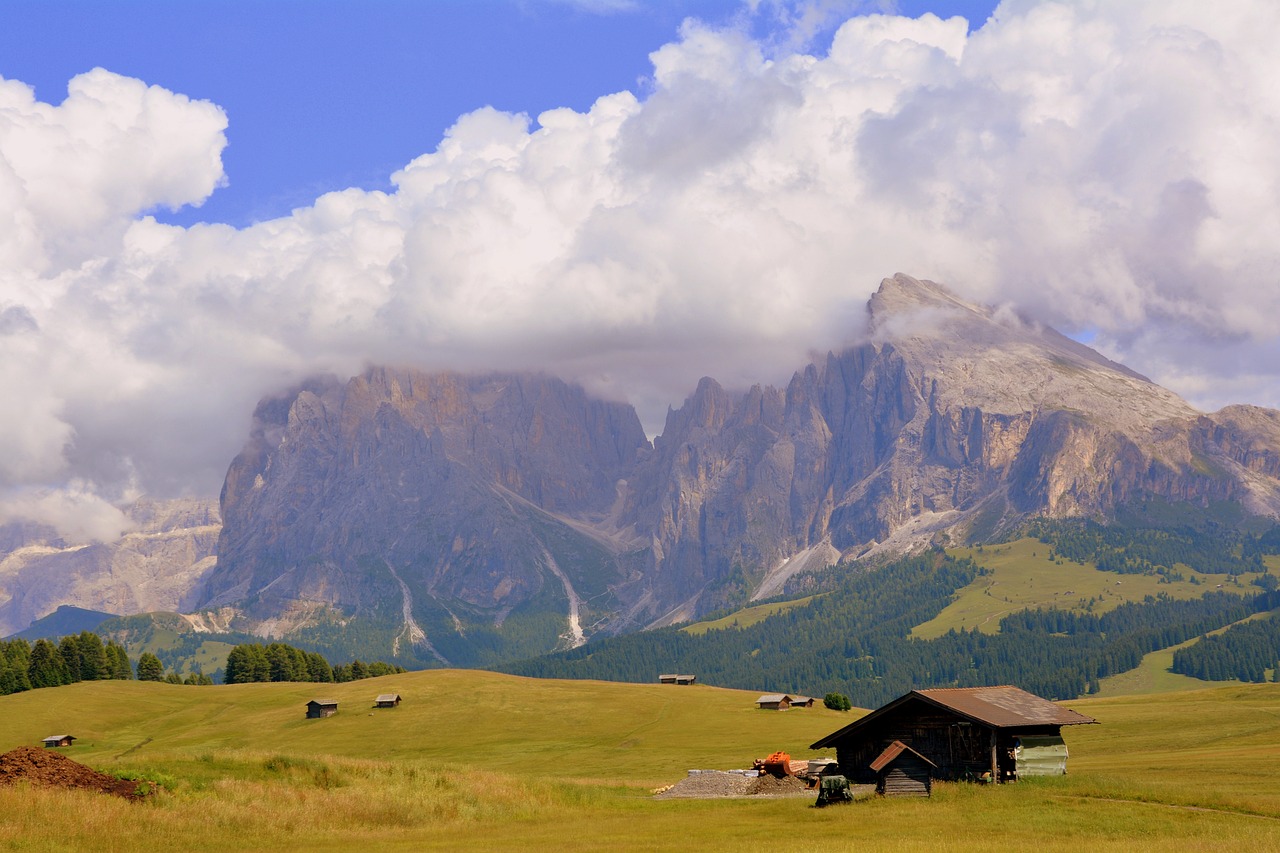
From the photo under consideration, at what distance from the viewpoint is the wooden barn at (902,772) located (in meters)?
64.8

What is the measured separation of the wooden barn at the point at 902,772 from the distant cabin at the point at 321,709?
10752 cm

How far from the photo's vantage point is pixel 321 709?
15738 centimetres

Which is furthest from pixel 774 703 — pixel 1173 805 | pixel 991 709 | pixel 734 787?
pixel 1173 805

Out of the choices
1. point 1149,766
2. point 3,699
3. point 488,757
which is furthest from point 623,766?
point 3,699

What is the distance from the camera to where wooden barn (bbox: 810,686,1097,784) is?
65875mm

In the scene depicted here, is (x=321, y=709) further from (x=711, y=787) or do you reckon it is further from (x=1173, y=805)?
(x=1173, y=805)

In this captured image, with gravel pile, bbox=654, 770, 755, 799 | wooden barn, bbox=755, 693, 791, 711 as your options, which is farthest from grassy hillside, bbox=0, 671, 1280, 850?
wooden barn, bbox=755, 693, 791, 711

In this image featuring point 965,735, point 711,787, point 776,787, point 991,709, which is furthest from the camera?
point 711,787

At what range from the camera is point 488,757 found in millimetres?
124125

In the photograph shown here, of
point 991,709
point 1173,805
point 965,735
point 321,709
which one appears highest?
point 991,709

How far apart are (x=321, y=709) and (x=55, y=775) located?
108m

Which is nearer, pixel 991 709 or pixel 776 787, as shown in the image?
pixel 991 709

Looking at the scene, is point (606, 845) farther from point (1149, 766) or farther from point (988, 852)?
point (1149, 766)

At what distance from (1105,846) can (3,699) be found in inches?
6657
